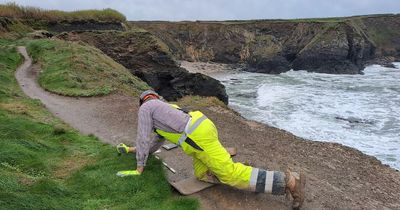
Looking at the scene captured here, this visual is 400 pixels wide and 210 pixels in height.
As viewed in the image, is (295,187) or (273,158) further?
(273,158)

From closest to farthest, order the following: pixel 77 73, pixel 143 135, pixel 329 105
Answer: pixel 143 135 → pixel 77 73 → pixel 329 105

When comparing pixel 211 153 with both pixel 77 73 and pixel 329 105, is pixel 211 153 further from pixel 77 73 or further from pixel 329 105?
pixel 329 105

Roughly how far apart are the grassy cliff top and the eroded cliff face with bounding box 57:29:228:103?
1144 centimetres

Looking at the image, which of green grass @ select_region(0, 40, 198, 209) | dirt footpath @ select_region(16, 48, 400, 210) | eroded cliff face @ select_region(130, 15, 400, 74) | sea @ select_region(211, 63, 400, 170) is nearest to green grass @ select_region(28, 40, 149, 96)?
dirt footpath @ select_region(16, 48, 400, 210)

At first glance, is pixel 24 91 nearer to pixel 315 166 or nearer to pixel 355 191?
pixel 315 166

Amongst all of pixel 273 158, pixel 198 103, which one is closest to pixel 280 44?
pixel 198 103

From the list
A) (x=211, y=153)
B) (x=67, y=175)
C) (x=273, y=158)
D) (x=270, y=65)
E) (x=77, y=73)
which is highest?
(x=211, y=153)

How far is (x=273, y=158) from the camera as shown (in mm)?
9688

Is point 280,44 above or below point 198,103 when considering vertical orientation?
below

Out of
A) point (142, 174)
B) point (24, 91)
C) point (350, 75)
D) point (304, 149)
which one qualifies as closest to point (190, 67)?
point (350, 75)

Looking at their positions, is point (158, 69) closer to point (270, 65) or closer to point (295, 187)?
point (295, 187)

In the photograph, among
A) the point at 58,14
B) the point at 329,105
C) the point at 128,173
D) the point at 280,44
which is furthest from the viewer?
the point at 280,44

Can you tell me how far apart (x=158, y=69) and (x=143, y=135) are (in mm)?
22107

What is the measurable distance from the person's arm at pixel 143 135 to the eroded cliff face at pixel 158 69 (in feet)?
66.8
